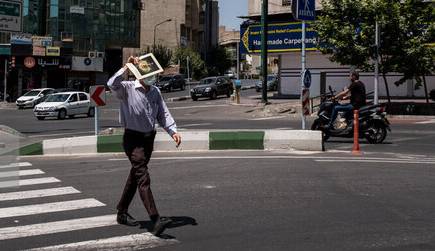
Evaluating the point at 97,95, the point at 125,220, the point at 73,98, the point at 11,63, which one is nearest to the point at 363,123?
the point at 97,95

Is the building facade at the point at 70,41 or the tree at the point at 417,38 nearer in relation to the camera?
the tree at the point at 417,38

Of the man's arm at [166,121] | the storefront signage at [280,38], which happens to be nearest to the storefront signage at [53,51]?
the storefront signage at [280,38]

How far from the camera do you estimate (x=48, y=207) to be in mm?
8086

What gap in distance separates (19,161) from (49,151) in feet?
5.13

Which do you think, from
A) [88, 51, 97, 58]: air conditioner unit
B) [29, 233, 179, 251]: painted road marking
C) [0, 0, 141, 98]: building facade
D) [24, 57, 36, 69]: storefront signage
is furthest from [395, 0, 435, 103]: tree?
[88, 51, 97, 58]: air conditioner unit

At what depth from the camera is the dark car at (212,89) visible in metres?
47.8

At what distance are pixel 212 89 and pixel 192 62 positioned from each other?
4085cm

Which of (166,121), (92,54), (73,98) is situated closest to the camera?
(166,121)

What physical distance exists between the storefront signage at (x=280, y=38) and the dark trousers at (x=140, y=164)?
32.9 m

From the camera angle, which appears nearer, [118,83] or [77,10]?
[118,83]

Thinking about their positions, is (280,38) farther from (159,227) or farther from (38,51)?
(159,227)

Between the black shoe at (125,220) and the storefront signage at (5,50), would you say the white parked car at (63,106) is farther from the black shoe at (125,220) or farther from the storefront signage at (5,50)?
the storefront signage at (5,50)

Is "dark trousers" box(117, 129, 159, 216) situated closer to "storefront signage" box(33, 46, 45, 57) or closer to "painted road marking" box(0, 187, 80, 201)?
"painted road marking" box(0, 187, 80, 201)

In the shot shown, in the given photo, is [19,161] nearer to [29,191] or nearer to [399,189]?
[29,191]
